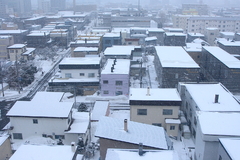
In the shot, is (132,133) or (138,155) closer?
(138,155)

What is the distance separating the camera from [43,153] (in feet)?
29.2

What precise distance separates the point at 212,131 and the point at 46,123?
25.6ft

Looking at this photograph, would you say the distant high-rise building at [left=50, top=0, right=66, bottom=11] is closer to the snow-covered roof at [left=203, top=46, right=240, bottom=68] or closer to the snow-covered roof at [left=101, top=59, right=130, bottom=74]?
the snow-covered roof at [left=101, top=59, right=130, bottom=74]

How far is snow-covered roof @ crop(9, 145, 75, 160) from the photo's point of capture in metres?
8.68

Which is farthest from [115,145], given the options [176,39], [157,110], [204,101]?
[176,39]

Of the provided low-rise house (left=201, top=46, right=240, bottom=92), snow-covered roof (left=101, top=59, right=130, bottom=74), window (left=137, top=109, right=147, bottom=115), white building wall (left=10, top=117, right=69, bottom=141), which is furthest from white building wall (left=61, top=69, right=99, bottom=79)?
low-rise house (left=201, top=46, right=240, bottom=92)

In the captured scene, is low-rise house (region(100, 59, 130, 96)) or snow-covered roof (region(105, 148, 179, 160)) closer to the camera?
snow-covered roof (region(105, 148, 179, 160))

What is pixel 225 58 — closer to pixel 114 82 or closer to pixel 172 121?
pixel 114 82

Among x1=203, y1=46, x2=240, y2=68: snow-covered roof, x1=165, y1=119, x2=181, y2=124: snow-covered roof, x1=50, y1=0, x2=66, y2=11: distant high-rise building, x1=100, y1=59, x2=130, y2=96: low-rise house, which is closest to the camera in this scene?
x1=165, y1=119, x2=181, y2=124: snow-covered roof

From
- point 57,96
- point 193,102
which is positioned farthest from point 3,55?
point 193,102

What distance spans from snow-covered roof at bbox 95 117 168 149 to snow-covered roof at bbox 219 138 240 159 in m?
2.11

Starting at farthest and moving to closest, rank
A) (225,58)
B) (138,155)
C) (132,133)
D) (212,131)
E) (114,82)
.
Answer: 1. (225,58)
2. (114,82)
3. (212,131)
4. (132,133)
5. (138,155)

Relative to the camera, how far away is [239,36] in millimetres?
38656

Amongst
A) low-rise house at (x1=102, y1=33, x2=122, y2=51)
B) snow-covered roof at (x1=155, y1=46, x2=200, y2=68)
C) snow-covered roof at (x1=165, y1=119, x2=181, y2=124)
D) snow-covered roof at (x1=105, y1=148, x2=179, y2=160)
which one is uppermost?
low-rise house at (x1=102, y1=33, x2=122, y2=51)
